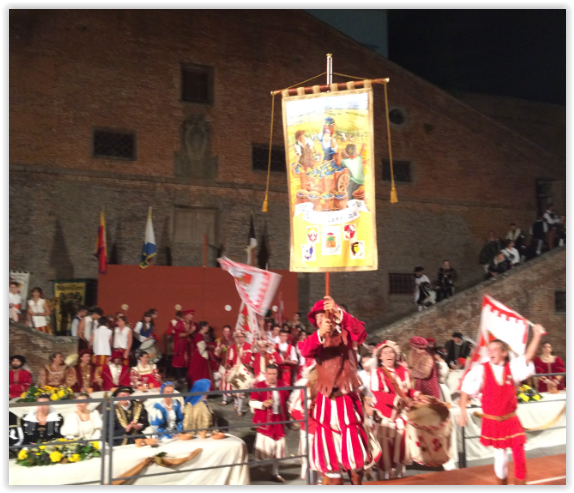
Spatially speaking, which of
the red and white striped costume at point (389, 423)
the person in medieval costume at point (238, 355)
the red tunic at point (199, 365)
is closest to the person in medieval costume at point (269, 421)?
the red and white striped costume at point (389, 423)

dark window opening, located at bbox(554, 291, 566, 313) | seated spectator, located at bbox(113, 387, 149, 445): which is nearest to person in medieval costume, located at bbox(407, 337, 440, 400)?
seated spectator, located at bbox(113, 387, 149, 445)

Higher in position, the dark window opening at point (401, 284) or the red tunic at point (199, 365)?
the dark window opening at point (401, 284)

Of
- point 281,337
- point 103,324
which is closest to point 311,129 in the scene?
point 281,337

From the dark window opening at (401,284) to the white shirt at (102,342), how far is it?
31.2 ft

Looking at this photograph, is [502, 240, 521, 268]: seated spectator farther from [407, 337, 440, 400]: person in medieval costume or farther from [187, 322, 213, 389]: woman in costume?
[407, 337, 440, 400]: person in medieval costume

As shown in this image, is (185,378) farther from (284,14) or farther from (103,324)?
(284,14)

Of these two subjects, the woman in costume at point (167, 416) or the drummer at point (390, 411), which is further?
the woman in costume at point (167, 416)

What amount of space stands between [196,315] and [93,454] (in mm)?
9549

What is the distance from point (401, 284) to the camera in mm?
19578

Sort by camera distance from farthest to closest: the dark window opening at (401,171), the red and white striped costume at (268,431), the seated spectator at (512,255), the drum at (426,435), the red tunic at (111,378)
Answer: the dark window opening at (401,171), the seated spectator at (512,255), the red tunic at (111,378), the red and white striped costume at (268,431), the drum at (426,435)

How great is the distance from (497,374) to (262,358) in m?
4.93

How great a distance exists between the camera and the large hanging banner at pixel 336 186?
6.93 meters

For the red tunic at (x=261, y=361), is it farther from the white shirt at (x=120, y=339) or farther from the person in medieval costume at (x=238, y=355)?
the white shirt at (x=120, y=339)

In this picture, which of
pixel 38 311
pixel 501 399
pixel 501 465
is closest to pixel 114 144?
pixel 38 311
